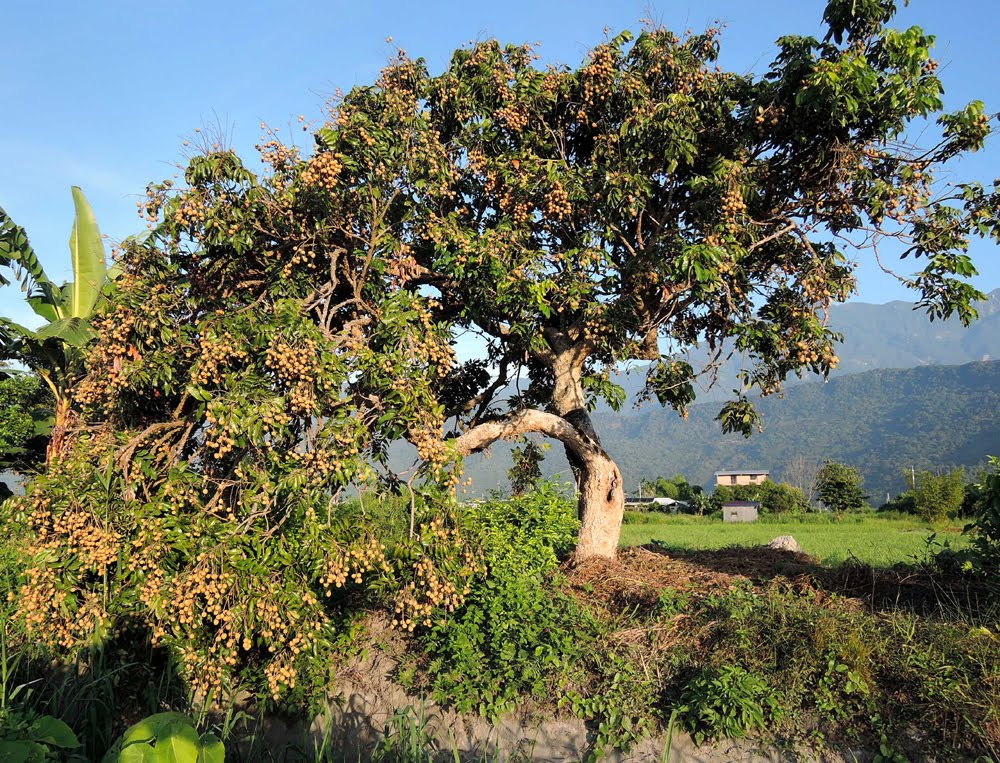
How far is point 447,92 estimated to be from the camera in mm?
9711

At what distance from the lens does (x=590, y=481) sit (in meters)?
10.6

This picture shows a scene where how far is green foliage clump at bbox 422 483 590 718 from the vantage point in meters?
6.95

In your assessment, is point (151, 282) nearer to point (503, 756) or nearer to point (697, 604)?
point (503, 756)

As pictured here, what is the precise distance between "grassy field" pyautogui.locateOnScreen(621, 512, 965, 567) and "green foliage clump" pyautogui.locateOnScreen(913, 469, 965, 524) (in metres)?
0.91

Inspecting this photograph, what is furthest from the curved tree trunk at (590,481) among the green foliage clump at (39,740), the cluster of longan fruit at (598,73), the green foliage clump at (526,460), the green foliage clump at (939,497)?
the green foliage clump at (939,497)

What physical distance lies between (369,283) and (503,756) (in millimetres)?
5446

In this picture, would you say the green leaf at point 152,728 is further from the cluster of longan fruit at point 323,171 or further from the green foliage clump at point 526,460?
the green foliage clump at point 526,460

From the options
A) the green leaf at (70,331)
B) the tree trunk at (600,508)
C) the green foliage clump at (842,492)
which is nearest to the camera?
the tree trunk at (600,508)

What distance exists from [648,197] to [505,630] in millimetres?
6246

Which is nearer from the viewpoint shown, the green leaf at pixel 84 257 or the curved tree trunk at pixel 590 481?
the curved tree trunk at pixel 590 481

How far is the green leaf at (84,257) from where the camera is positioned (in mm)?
12688

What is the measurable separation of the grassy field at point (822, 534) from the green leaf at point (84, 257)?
1303 centimetres

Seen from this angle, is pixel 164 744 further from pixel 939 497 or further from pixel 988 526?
pixel 939 497

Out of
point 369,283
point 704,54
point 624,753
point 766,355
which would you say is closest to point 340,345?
point 369,283
